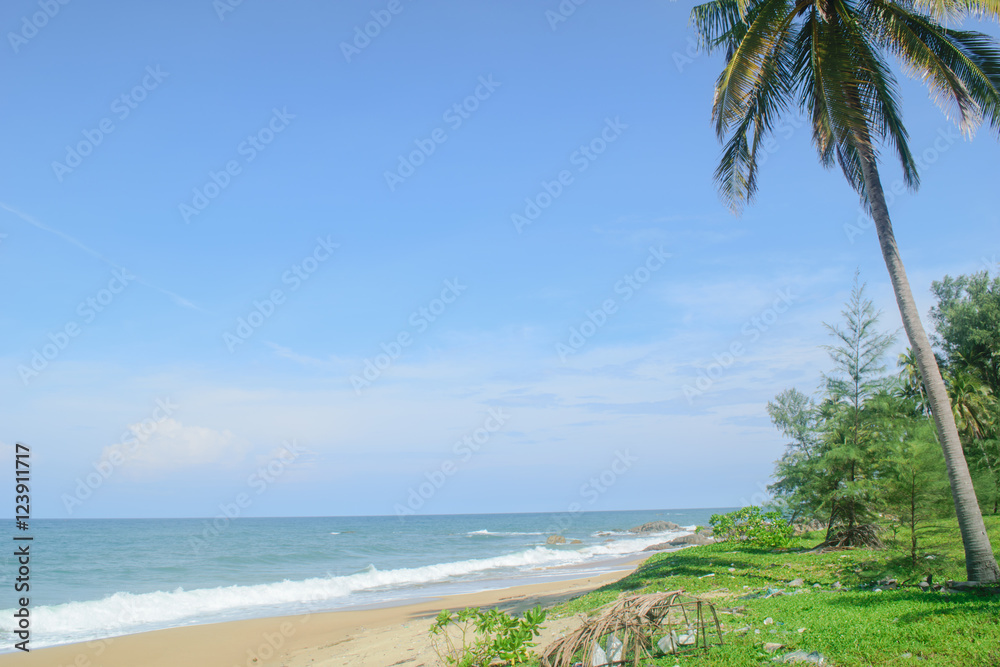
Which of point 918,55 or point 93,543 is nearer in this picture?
point 918,55

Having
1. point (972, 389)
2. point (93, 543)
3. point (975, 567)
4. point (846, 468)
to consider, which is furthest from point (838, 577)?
point (93, 543)

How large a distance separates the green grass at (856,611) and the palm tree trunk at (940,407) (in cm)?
81

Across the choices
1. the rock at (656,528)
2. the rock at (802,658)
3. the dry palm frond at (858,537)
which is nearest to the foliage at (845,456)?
the dry palm frond at (858,537)

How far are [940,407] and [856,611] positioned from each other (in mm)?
3686

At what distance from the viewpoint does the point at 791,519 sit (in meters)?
16.9

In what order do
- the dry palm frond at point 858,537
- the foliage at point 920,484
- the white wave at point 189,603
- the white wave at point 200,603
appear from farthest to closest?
the white wave at point 189,603, the white wave at point 200,603, the dry palm frond at point 858,537, the foliage at point 920,484

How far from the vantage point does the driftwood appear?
21.3 feet

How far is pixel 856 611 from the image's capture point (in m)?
7.70

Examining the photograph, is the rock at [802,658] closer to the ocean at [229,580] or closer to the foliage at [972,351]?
the ocean at [229,580]

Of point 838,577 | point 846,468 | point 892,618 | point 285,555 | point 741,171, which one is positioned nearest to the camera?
point 892,618

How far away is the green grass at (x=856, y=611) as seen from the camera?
6.07 meters

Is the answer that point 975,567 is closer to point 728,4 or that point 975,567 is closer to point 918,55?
point 918,55

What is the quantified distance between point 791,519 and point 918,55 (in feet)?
39.4

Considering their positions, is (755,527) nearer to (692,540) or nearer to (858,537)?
(858,537)
